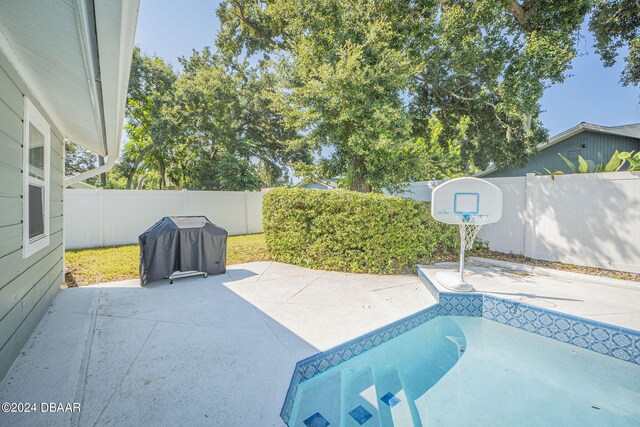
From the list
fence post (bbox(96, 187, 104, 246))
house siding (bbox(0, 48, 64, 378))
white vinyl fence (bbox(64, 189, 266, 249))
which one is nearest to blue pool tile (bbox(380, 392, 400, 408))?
house siding (bbox(0, 48, 64, 378))

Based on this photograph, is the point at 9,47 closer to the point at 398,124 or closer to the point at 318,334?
the point at 318,334

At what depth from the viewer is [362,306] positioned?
11.6 feet

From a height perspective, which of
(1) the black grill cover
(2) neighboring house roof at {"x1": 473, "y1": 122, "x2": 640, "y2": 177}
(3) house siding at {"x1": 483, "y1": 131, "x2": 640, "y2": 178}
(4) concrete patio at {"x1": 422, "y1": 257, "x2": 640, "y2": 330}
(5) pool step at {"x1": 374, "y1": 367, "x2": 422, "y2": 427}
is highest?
(2) neighboring house roof at {"x1": 473, "y1": 122, "x2": 640, "y2": 177}

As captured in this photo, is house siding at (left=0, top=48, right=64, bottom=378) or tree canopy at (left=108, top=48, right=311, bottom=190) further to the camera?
tree canopy at (left=108, top=48, right=311, bottom=190)

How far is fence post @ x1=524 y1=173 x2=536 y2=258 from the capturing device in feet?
18.7

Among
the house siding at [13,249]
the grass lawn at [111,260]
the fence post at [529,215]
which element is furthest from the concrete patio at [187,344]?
the fence post at [529,215]

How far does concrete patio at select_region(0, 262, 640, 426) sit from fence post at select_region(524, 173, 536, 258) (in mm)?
1167

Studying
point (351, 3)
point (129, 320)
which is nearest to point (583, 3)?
point (351, 3)

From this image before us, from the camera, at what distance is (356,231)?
5.13 metres

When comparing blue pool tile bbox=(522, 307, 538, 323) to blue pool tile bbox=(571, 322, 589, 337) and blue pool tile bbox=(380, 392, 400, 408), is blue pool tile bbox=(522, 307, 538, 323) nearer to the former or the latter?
blue pool tile bbox=(571, 322, 589, 337)

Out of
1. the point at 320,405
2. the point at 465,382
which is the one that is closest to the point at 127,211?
the point at 320,405

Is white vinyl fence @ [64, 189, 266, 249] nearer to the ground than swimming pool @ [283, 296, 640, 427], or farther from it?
farther from it

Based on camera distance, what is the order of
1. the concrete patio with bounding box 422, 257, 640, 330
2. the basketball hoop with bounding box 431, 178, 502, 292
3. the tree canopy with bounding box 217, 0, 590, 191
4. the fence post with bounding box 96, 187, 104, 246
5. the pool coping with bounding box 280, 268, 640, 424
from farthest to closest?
1. the fence post with bounding box 96, 187, 104, 246
2. the tree canopy with bounding box 217, 0, 590, 191
3. the basketball hoop with bounding box 431, 178, 502, 292
4. the concrete patio with bounding box 422, 257, 640, 330
5. the pool coping with bounding box 280, 268, 640, 424

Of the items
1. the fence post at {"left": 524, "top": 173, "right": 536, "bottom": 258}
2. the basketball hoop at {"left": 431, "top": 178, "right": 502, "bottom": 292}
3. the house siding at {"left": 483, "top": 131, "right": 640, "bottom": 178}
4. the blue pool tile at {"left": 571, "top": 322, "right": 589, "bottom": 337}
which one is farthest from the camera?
the house siding at {"left": 483, "top": 131, "right": 640, "bottom": 178}
